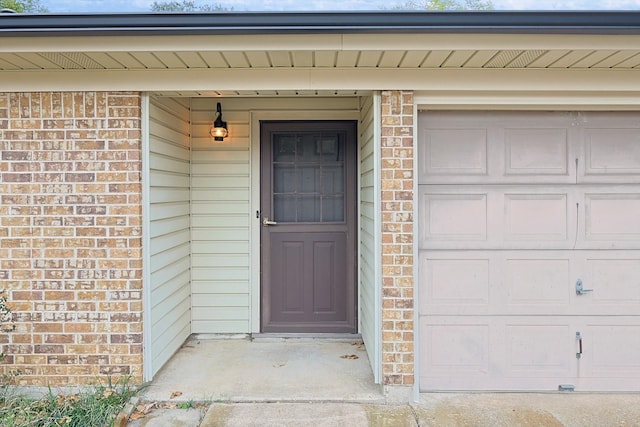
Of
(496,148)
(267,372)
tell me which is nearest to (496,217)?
(496,148)

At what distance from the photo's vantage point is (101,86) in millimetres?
3043

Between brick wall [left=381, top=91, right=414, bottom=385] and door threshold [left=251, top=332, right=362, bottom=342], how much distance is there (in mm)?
1247

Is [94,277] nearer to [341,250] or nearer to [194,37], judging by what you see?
[194,37]

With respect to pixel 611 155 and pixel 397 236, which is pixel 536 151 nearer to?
pixel 611 155

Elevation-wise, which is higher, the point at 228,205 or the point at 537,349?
the point at 228,205

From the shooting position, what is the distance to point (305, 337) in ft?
14.1

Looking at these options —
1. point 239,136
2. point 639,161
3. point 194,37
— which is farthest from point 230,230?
point 639,161

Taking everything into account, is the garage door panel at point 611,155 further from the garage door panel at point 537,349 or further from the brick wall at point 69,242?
the brick wall at point 69,242

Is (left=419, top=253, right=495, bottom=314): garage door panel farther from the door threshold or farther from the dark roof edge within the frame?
the dark roof edge

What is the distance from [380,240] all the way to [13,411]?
102 inches

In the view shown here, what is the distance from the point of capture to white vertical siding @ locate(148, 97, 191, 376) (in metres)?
3.30

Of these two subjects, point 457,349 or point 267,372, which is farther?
point 267,372

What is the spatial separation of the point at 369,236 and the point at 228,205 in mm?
1560

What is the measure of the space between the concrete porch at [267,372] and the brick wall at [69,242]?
510 mm
